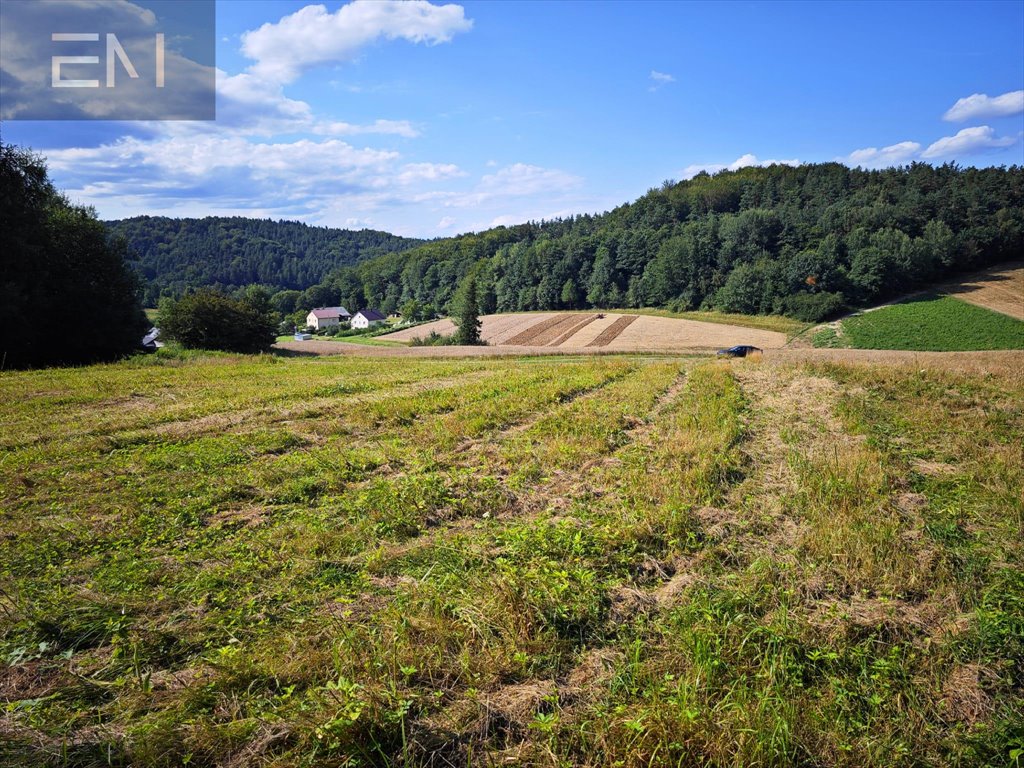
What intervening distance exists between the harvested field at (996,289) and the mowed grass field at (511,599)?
7101 cm

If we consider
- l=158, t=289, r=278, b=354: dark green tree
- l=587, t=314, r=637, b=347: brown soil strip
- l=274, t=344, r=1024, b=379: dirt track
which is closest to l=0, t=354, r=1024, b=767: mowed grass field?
l=274, t=344, r=1024, b=379: dirt track

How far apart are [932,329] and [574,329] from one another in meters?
42.7

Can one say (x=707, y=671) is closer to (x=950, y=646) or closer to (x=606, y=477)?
(x=950, y=646)

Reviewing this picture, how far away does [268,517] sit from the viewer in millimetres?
6809

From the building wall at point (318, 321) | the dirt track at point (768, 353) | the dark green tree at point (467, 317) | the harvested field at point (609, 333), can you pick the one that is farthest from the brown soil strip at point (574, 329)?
the building wall at point (318, 321)

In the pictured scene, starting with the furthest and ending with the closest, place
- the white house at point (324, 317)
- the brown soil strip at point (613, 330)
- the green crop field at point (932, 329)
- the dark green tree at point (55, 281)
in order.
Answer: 1. the white house at point (324, 317)
2. the brown soil strip at point (613, 330)
3. the green crop field at point (932, 329)
4. the dark green tree at point (55, 281)

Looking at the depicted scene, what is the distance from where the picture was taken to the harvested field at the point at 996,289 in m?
60.2

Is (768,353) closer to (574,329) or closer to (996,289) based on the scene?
(574,329)

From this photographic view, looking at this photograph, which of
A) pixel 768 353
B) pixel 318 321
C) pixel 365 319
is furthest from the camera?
pixel 318 321

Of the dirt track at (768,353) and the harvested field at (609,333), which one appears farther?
the harvested field at (609,333)

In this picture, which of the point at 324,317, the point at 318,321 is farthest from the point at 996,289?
the point at 318,321

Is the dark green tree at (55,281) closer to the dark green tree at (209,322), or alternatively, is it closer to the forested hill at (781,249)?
the dark green tree at (209,322)

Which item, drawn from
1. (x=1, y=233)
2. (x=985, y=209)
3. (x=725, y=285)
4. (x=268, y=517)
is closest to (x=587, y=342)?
(x=725, y=285)

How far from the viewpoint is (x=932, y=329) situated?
179 feet
